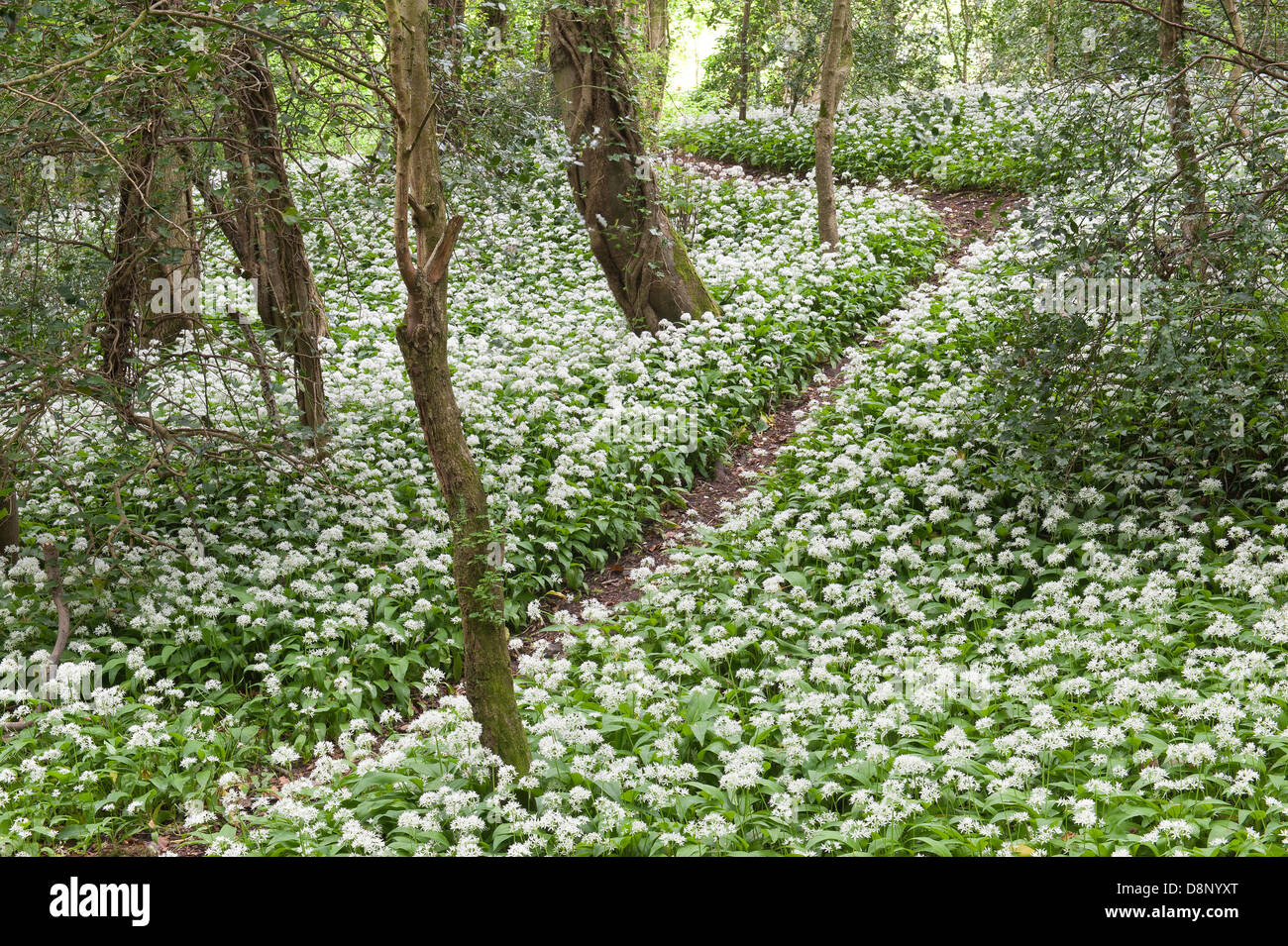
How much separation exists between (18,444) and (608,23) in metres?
7.35

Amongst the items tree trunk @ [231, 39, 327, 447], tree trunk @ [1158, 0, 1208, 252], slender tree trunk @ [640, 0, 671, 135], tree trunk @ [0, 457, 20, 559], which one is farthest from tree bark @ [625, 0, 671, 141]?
tree trunk @ [0, 457, 20, 559]

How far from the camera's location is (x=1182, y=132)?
6.72 m

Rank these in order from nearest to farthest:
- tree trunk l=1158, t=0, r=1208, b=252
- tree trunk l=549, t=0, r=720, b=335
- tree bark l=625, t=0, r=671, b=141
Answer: tree trunk l=1158, t=0, r=1208, b=252
tree trunk l=549, t=0, r=720, b=335
tree bark l=625, t=0, r=671, b=141

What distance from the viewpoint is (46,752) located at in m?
4.45

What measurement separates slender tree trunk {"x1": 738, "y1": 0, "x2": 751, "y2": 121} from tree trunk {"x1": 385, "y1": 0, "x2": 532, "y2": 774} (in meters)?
15.4

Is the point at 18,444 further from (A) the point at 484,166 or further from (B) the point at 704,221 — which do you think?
(B) the point at 704,221

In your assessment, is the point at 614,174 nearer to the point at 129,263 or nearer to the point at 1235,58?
the point at 129,263

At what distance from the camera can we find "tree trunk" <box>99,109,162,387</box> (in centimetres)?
599

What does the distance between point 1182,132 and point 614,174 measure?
558 centimetres

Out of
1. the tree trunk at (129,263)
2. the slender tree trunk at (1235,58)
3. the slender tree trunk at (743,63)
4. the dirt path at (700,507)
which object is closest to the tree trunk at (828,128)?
the dirt path at (700,507)

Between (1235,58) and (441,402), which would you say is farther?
(1235,58)

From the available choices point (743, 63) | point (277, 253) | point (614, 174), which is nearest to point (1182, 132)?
point (614, 174)

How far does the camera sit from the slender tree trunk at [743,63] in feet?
59.0

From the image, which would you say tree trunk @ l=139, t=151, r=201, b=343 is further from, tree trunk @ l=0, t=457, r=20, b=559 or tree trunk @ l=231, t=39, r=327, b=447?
tree trunk @ l=0, t=457, r=20, b=559
